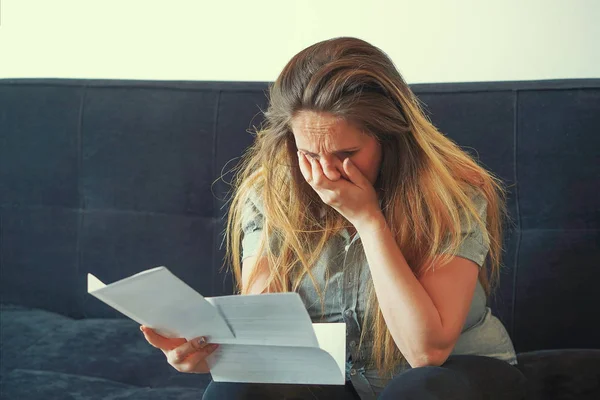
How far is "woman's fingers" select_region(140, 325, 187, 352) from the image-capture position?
1.25m

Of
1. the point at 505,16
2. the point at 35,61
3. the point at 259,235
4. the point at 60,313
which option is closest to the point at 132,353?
the point at 60,313

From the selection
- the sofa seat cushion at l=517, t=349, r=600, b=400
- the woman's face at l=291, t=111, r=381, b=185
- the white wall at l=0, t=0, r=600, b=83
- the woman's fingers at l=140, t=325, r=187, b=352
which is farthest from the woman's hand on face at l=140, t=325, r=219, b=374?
the white wall at l=0, t=0, r=600, b=83

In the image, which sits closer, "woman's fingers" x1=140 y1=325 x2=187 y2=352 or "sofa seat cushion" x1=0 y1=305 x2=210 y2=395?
"woman's fingers" x1=140 y1=325 x2=187 y2=352

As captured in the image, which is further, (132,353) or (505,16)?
(505,16)

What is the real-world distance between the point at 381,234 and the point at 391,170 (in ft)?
0.42

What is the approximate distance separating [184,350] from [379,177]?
422 millimetres

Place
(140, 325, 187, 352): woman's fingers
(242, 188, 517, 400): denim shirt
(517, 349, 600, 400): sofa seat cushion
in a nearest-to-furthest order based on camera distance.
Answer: (140, 325, 187, 352): woman's fingers
(242, 188, 517, 400): denim shirt
(517, 349, 600, 400): sofa seat cushion

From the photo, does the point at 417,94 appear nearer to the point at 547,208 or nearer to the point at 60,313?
the point at 547,208

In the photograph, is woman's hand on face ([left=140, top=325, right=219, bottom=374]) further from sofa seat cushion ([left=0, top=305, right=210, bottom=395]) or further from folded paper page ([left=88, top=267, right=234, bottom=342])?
sofa seat cushion ([left=0, top=305, right=210, bottom=395])

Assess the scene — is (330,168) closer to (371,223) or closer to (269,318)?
(371,223)

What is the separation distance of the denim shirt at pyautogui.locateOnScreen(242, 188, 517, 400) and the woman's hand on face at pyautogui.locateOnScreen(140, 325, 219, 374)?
0.25 metres

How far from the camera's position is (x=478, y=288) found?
1.47m

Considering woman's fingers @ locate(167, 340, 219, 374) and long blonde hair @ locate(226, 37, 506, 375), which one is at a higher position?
long blonde hair @ locate(226, 37, 506, 375)

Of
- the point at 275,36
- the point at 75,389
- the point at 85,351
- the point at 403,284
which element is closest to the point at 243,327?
the point at 403,284
